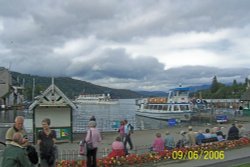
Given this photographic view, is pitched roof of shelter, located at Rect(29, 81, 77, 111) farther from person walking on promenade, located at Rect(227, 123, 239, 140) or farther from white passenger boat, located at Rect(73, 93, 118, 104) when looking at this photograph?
white passenger boat, located at Rect(73, 93, 118, 104)

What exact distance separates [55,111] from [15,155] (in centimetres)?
1663

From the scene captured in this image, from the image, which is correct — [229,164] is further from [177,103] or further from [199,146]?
[177,103]

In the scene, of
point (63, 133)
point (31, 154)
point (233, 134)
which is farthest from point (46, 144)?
point (63, 133)

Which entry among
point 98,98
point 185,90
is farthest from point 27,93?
point 185,90

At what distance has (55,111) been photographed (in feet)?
80.0

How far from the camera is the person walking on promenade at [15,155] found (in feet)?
25.9

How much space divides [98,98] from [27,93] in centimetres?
4280

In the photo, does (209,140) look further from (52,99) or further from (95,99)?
(95,99)

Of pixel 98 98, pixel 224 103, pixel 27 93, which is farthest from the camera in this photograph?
pixel 98 98

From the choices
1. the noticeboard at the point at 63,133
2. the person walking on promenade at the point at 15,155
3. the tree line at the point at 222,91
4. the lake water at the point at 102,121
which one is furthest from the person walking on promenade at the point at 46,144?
the tree line at the point at 222,91

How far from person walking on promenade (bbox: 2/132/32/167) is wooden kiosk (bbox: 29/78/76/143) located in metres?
16.1

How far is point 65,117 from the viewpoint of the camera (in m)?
24.5

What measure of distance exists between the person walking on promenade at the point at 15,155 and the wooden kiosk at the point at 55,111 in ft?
52.9

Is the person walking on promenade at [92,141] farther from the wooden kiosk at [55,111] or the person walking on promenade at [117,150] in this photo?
the wooden kiosk at [55,111]
